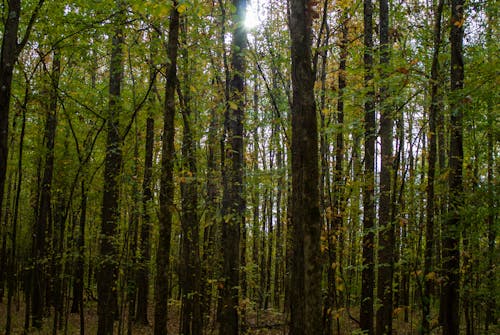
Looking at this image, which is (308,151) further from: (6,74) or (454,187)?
(454,187)

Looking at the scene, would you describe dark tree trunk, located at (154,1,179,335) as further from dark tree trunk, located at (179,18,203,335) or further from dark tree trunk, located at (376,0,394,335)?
dark tree trunk, located at (376,0,394,335)

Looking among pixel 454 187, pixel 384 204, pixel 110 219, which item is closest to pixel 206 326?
pixel 110 219

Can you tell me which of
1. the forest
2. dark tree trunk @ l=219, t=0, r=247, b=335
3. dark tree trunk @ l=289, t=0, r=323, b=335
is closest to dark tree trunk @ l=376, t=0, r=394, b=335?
the forest

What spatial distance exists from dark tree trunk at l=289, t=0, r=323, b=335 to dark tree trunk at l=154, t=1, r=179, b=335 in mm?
2625

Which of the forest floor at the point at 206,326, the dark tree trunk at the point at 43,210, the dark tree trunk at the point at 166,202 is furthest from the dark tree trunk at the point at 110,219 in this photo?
the dark tree trunk at the point at 43,210

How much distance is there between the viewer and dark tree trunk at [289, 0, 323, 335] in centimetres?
479

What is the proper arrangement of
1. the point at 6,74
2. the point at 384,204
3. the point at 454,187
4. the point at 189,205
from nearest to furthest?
the point at 6,74
the point at 454,187
the point at 189,205
the point at 384,204

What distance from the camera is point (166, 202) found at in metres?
7.21

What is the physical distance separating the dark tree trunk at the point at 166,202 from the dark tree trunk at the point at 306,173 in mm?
2625

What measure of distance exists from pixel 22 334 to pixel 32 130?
25.0 feet

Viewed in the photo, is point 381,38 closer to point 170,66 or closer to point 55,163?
point 170,66

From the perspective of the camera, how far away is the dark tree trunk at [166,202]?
6.96 metres

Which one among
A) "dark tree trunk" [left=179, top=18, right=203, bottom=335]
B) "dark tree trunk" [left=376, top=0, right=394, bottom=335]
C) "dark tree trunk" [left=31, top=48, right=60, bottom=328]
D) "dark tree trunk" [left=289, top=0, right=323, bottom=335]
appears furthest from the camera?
"dark tree trunk" [left=31, top=48, right=60, bottom=328]

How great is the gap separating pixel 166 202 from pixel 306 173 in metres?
3.13
